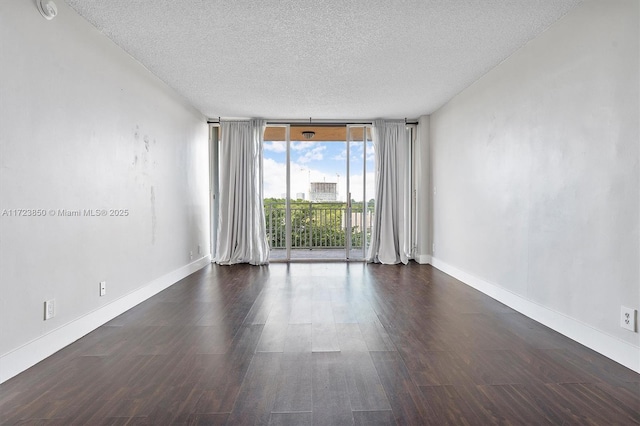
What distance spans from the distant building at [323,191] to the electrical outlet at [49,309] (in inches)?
199

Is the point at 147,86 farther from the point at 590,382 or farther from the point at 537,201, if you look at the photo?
the point at 590,382

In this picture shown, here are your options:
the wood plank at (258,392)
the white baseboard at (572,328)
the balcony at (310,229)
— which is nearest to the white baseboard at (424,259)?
the balcony at (310,229)

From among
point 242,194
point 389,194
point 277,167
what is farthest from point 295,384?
point 277,167

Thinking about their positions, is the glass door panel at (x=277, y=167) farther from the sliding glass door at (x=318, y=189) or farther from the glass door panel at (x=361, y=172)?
the glass door panel at (x=361, y=172)

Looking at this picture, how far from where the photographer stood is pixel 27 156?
2.15 meters

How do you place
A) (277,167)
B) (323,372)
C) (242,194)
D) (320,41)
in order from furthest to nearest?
(277,167), (242,194), (320,41), (323,372)

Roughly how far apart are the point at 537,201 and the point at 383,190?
2978 millimetres

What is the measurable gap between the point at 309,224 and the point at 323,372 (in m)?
5.22

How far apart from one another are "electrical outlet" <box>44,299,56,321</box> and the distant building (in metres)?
5.05

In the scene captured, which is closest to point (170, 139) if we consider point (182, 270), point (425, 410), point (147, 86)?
point (147, 86)

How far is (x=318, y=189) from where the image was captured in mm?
7184

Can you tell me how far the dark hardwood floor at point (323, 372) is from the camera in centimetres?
165

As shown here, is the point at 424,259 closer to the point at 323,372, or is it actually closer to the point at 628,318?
the point at 628,318

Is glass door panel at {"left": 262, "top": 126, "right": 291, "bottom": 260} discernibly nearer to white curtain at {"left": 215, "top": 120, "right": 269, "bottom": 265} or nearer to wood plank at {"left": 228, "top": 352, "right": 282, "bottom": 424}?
white curtain at {"left": 215, "top": 120, "right": 269, "bottom": 265}
